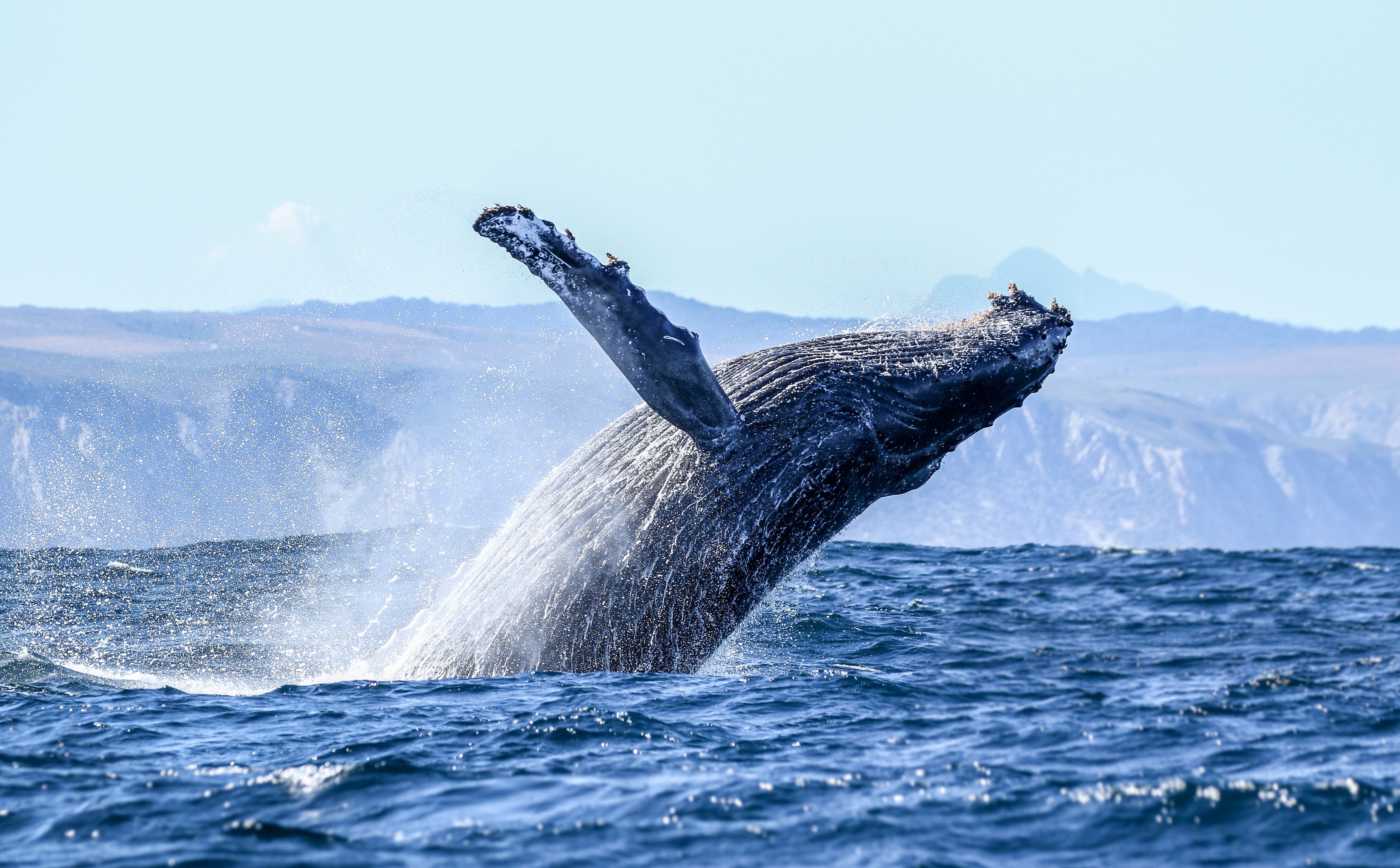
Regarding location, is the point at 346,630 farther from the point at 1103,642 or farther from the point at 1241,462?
the point at 1241,462

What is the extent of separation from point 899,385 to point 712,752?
3277mm

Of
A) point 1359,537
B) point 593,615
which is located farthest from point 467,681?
point 1359,537

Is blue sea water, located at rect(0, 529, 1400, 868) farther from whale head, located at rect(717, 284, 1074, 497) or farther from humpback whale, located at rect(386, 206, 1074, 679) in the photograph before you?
whale head, located at rect(717, 284, 1074, 497)

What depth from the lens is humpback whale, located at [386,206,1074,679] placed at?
8.10m

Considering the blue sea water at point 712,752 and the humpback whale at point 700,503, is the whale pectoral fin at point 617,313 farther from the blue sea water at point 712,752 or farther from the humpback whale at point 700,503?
the blue sea water at point 712,752

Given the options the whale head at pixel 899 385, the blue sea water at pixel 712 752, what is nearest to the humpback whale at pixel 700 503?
the whale head at pixel 899 385

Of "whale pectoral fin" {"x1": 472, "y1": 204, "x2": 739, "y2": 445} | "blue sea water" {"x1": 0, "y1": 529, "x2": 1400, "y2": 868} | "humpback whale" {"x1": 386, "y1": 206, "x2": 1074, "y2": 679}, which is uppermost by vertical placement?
"whale pectoral fin" {"x1": 472, "y1": 204, "x2": 739, "y2": 445}

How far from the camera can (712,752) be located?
22.0ft

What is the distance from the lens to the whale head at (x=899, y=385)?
329 inches

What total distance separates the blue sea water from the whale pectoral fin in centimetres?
211

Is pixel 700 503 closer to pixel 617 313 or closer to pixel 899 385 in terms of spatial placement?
pixel 617 313

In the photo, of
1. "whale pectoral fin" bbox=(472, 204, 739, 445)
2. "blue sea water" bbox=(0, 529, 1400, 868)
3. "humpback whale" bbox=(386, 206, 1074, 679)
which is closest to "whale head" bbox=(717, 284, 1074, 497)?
"humpback whale" bbox=(386, 206, 1074, 679)

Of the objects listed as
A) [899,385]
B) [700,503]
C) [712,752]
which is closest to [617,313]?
[700,503]

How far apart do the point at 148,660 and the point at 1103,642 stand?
11.1 m
